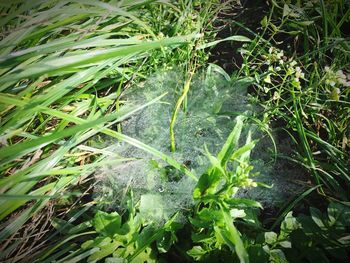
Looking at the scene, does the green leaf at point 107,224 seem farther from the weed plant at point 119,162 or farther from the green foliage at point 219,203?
the green foliage at point 219,203

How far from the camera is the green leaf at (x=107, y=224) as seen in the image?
91 centimetres

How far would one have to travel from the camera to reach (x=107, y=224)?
36.4 inches

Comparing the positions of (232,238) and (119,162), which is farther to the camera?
(119,162)

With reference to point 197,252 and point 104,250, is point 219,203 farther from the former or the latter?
point 104,250

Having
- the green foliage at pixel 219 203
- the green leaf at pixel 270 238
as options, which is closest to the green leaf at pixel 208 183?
the green foliage at pixel 219 203

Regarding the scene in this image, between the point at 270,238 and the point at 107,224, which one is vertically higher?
the point at 107,224

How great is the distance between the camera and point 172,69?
4.60ft

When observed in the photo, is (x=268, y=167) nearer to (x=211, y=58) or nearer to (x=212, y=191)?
(x=212, y=191)

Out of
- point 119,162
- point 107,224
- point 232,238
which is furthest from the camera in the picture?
point 119,162

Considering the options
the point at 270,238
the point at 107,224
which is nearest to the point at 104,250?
the point at 107,224

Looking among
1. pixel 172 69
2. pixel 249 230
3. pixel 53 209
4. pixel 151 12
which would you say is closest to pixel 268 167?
pixel 249 230

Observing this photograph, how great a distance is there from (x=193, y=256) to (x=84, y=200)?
544mm

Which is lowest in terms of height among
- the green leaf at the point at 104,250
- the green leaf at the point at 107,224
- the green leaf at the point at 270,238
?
the green leaf at the point at 270,238

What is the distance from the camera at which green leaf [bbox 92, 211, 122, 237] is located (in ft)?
3.00
